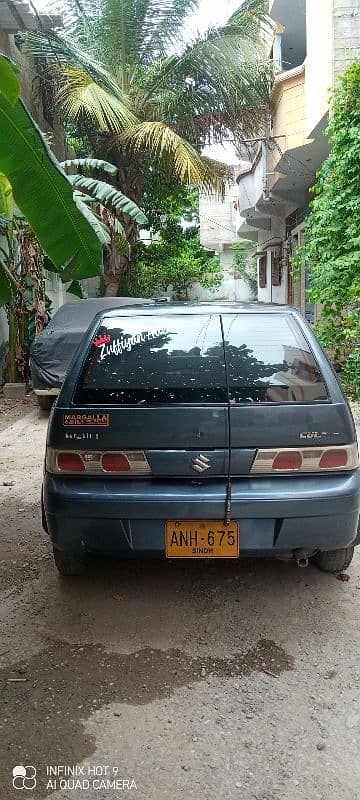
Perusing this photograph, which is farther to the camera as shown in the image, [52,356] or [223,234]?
[223,234]

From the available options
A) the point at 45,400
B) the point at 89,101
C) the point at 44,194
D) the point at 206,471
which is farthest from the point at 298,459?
the point at 89,101

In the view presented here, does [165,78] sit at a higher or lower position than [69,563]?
higher

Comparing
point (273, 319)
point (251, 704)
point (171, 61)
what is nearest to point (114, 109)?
point (171, 61)

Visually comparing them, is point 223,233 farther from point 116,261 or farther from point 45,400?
point 45,400

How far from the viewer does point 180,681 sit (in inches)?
107

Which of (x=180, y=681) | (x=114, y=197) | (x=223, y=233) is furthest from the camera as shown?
(x=223, y=233)

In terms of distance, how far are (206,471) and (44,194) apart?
1.58 meters

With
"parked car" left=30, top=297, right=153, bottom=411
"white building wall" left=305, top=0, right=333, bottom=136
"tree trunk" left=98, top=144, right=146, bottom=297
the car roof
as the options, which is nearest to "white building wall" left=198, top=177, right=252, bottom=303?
"tree trunk" left=98, top=144, right=146, bottom=297

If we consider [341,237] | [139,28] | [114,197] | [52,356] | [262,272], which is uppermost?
[139,28]

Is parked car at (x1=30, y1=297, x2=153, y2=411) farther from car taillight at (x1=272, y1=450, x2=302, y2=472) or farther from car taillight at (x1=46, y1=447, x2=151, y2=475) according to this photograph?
car taillight at (x1=272, y1=450, x2=302, y2=472)

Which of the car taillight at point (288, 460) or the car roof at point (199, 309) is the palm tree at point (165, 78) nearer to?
the car roof at point (199, 309)

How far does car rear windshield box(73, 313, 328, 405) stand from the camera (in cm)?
315

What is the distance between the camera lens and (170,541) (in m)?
3.00

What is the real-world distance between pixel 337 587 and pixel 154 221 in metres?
17.3
